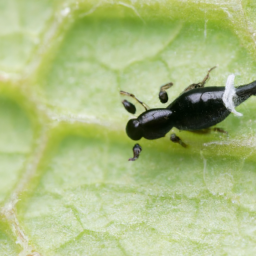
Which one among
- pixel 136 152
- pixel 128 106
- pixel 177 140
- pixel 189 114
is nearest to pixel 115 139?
pixel 136 152

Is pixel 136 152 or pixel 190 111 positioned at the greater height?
pixel 190 111

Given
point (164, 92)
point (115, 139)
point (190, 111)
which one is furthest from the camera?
point (115, 139)

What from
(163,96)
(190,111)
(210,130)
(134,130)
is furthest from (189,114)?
(134,130)

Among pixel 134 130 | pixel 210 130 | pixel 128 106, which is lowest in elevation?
pixel 210 130

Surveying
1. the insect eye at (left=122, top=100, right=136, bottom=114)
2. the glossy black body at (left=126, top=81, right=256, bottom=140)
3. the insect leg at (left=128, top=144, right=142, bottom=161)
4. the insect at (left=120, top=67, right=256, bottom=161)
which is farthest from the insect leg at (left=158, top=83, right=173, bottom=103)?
the insect leg at (left=128, top=144, right=142, bottom=161)

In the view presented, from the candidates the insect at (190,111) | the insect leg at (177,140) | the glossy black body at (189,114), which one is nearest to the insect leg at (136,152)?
the insect at (190,111)

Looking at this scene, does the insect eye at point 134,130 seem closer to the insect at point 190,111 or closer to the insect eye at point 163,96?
the insect at point 190,111

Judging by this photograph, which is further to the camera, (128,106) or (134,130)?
(128,106)

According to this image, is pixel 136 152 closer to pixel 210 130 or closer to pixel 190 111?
pixel 190 111

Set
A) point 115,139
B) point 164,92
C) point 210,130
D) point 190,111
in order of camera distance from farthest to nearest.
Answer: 1. point 115,139
2. point 164,92
3. point 210,130
4. point 190,111
